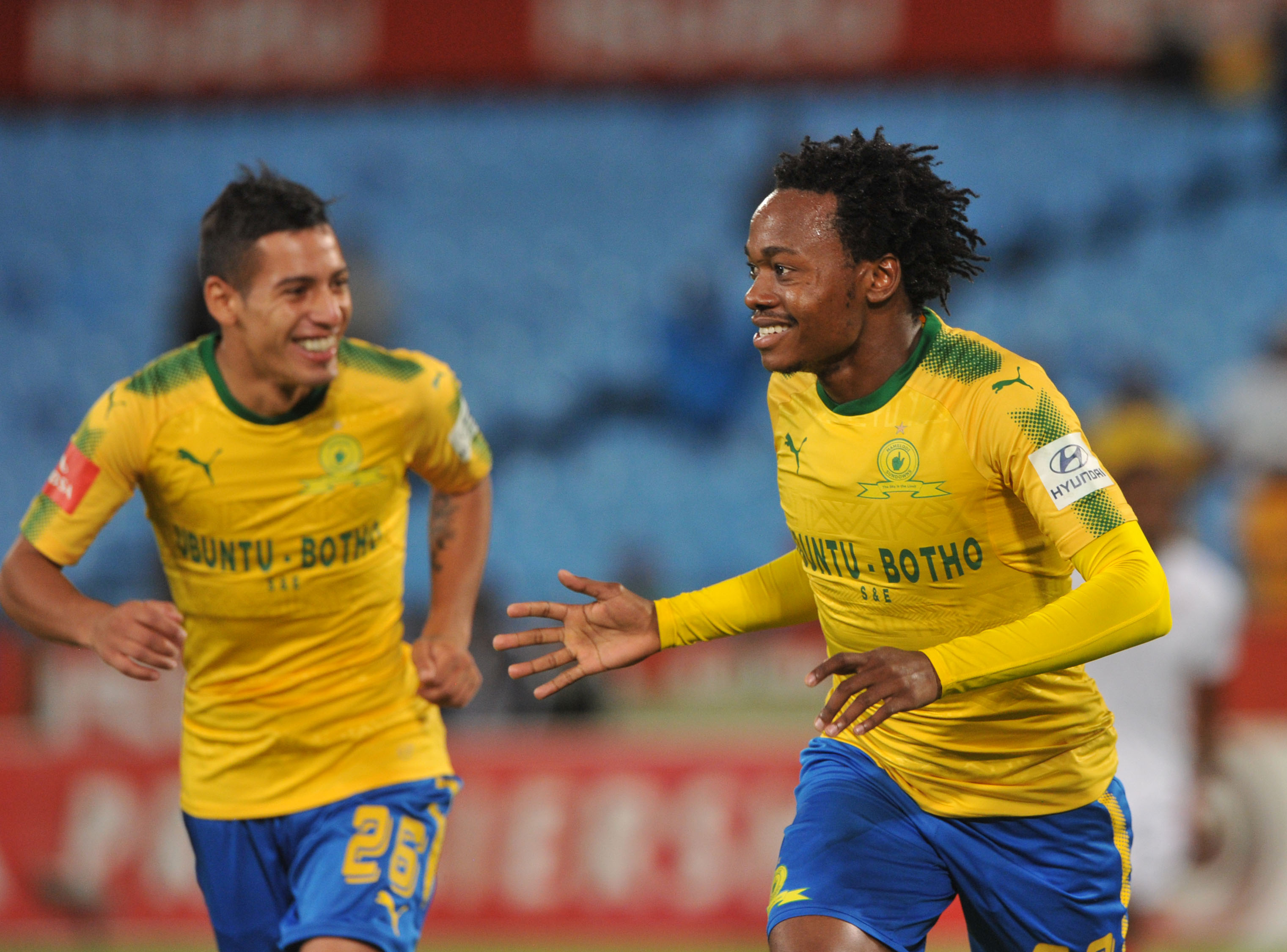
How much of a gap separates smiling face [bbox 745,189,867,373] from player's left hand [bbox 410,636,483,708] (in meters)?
1.26

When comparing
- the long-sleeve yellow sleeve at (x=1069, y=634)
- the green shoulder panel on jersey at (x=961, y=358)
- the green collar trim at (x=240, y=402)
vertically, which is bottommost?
the long-sleeve yellow sleeve at (x=1069, y=634)

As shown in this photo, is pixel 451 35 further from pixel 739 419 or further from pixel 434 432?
pixel 434 432

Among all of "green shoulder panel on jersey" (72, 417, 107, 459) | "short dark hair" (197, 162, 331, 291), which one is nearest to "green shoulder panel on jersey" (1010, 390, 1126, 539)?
"short dark hair" (197, 162, 331, 291)

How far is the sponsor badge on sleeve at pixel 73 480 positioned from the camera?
13.0ft

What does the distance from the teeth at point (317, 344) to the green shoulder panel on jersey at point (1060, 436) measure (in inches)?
71.7

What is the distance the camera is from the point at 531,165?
14.6 m

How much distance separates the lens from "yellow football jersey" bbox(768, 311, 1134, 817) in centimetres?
333

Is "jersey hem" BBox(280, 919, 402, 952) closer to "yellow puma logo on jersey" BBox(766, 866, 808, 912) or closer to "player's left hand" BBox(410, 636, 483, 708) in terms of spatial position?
"player's left hand" BBox(410, 636, 483, 708)

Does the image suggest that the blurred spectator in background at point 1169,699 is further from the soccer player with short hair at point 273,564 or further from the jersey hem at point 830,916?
the soccer player with short hair at point 273,564

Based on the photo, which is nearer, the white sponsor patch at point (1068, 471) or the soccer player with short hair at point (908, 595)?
the white sponsor patch at point (1068, 471)

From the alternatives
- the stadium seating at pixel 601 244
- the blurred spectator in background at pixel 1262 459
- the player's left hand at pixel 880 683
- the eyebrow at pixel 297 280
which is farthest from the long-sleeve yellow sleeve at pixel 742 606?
the stadium seating at pixel 601 244

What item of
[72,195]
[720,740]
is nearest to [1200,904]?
[720,740]

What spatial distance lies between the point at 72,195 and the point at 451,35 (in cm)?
421

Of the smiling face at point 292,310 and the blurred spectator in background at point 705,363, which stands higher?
the blurred spectator in background at point 705,363
